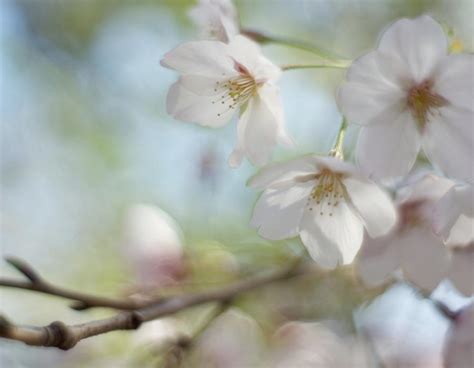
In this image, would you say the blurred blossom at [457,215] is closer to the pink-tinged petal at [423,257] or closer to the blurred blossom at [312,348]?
the pink-tinged petal at [423,257]

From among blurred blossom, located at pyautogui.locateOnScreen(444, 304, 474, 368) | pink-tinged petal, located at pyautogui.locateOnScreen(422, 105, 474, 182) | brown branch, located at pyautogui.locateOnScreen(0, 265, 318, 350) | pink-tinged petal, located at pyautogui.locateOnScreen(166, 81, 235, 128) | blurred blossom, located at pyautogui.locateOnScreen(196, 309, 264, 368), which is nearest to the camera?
brown branch, located at pyautogui.locateOnScreen(0, 265, 318, 350)

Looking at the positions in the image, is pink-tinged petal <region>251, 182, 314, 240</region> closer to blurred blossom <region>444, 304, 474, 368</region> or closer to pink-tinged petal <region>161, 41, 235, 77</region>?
pink-tinged petal <region>161, 41, 235, 77</region>

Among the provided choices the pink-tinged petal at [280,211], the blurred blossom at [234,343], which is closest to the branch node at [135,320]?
the pink-tinged petal at [280,211]

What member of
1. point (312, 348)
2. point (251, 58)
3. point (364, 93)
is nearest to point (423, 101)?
point (364, 93)

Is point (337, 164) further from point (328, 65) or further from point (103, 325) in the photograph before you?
point (103, 325)

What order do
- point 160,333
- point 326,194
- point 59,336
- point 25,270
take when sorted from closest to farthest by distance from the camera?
point 59,336
point 25,270
point 326,194
point 160,333

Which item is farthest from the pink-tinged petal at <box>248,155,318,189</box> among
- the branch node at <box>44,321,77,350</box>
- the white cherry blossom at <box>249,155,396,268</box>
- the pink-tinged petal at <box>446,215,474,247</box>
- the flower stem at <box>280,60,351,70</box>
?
the branch node at <box>44,321,77,350</box>
